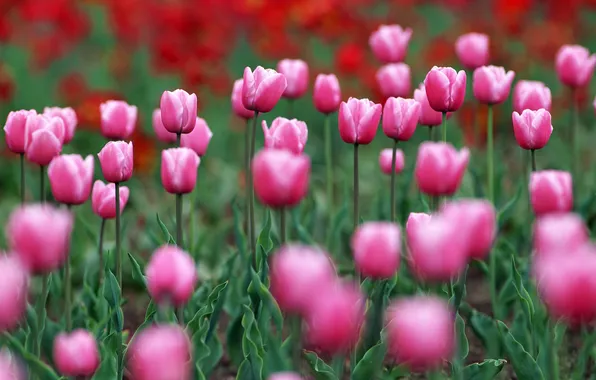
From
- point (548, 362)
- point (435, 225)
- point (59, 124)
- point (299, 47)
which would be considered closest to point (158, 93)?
point (299, 47)

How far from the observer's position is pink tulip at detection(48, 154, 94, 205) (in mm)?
1782

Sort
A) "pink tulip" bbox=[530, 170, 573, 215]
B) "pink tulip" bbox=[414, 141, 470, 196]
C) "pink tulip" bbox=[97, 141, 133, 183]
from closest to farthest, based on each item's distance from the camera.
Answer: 1. "pink tulip" bbox=[414, 141, 470, 196]
2. "pink tulip" bbox=[530, 170, 573, 215]
3. "pink tulip" bbox=[97, 141, 133, 183]

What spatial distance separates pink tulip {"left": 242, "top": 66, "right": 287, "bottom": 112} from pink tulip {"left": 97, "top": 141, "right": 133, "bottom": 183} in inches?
11.4

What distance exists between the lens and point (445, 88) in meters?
1.96

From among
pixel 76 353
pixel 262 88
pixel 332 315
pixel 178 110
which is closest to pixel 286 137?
pixel 262 88

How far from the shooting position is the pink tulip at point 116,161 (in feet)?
6.21

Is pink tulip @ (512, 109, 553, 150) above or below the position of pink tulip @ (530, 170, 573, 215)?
above

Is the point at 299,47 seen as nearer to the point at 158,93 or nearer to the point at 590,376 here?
the point at 158,93

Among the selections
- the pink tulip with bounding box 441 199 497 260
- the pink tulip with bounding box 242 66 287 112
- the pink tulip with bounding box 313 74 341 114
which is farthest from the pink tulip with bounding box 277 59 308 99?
the pink tulip with bounding box 441 199 497 260

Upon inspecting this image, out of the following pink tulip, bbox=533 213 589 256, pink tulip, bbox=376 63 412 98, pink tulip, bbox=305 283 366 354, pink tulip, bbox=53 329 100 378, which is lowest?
pink tulip, bbox=53 329 100 378

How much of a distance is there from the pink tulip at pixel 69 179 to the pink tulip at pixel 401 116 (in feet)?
2.16

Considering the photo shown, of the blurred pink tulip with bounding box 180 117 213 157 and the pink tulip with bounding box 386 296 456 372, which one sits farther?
the blurred pink tulip with bounding box 180 117 213 157

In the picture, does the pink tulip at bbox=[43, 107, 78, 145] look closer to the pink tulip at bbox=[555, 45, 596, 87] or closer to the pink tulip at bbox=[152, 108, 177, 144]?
the pink tulip at bbox=[152, 108, 177, 144]

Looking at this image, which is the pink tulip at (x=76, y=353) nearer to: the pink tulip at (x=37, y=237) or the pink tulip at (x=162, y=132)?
the pink tulip at (x=37, y=237)
